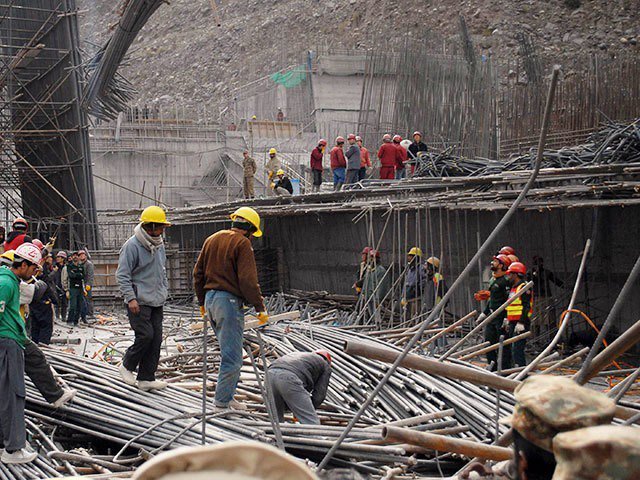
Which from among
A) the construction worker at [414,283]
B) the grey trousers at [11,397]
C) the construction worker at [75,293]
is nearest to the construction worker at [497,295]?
the construction worker at [414,283]

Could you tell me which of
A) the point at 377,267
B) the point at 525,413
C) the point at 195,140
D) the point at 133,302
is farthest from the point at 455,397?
the point at 195,140

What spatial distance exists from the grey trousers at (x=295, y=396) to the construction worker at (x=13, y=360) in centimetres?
182

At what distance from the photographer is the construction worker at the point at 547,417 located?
2391 mm

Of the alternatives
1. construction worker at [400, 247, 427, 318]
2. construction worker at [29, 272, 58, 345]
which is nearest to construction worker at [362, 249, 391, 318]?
construction worker at [400, 247, 427, 318]

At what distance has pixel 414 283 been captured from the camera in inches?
575

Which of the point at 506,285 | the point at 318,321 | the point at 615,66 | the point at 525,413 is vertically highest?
the point at 615,66

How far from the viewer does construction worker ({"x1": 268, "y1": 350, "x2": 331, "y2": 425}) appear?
760 cm

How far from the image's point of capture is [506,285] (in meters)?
11.3

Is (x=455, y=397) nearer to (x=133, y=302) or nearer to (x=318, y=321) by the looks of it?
(x=133, y=302)

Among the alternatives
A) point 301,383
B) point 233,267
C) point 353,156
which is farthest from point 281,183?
point 301,383

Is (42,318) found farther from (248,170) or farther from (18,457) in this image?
(248,170)

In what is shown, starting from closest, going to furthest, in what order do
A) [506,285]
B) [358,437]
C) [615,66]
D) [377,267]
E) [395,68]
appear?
[358,437], [506,285], [377,267], [615,66], [395,68]

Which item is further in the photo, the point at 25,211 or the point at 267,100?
the point at 267,100

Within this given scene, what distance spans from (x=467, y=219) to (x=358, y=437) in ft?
31.4
